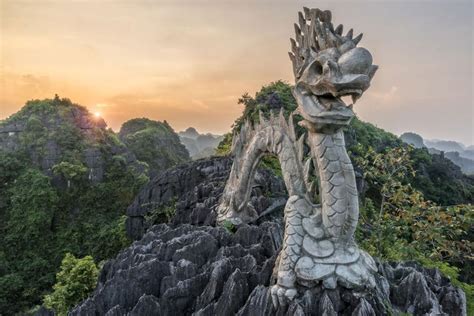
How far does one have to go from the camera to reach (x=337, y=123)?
340 cm

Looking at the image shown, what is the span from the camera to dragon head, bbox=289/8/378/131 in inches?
122

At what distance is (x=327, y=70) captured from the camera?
3.21m

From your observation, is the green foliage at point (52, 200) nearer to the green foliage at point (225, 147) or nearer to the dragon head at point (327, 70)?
the green foliage at point (225, 147)

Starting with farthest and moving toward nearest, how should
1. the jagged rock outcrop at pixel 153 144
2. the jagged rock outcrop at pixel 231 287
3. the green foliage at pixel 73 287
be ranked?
the jagged rock outcrop at pixel 153 144
the green foliage at pixel 73 287
the jagged rock outcrop at pixel 231 287

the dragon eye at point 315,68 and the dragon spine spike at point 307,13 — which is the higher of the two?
the dragon spine spike at point 307,13

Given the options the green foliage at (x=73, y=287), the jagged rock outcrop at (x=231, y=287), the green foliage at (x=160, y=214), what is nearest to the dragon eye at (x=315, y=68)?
the jagged rock outcrop at (x=231, y=287)

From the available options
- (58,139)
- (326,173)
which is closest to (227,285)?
(326,173)

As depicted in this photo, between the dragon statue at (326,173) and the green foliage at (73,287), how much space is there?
20.6 ft

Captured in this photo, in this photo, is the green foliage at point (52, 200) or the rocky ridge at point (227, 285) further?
the green foliage at point (52, 200)

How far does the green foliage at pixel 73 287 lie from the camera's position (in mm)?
7871

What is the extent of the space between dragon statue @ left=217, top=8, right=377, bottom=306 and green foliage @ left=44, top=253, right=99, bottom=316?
6.26m

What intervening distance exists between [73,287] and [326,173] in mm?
7409

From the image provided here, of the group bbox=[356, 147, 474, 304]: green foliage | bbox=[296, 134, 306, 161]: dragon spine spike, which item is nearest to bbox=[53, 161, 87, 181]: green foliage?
bbox=[356, 147, 474, 304]: green foliage

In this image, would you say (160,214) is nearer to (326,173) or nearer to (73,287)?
(73,287)
